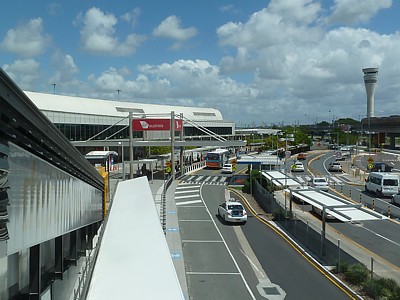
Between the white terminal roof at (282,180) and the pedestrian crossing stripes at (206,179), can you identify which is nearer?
the white terminal roof at (282,180)

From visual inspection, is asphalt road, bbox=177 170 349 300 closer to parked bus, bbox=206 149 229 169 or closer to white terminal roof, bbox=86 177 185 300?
white terminal roof, bbox=86 177 185 300

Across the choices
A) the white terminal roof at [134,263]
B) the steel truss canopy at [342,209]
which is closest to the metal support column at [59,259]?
the white terminal roof at [134,263]

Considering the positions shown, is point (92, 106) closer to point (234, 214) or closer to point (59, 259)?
point (234, 214)

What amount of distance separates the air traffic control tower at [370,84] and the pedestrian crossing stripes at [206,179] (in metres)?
97.0

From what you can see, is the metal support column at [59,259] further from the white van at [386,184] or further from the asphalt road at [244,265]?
the white van at [386,184]

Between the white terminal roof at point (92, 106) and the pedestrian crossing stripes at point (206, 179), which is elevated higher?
the white terminal roof at point (92, 106)

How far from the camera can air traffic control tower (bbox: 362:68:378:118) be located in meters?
134

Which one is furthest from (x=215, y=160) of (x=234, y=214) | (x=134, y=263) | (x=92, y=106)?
→ (x=134, y=263)

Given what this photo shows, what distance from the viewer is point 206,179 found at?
4959 cm

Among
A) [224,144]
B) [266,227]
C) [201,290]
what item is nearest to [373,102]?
[224,144]

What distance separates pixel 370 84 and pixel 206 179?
104m

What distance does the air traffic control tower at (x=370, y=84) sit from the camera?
439 ft

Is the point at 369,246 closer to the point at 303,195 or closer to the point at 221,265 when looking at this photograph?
the point at 303,195

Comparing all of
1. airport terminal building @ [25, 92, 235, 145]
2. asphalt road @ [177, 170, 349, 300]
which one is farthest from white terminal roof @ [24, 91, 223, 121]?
asphalt road @ [177, 170, 349, 300]
